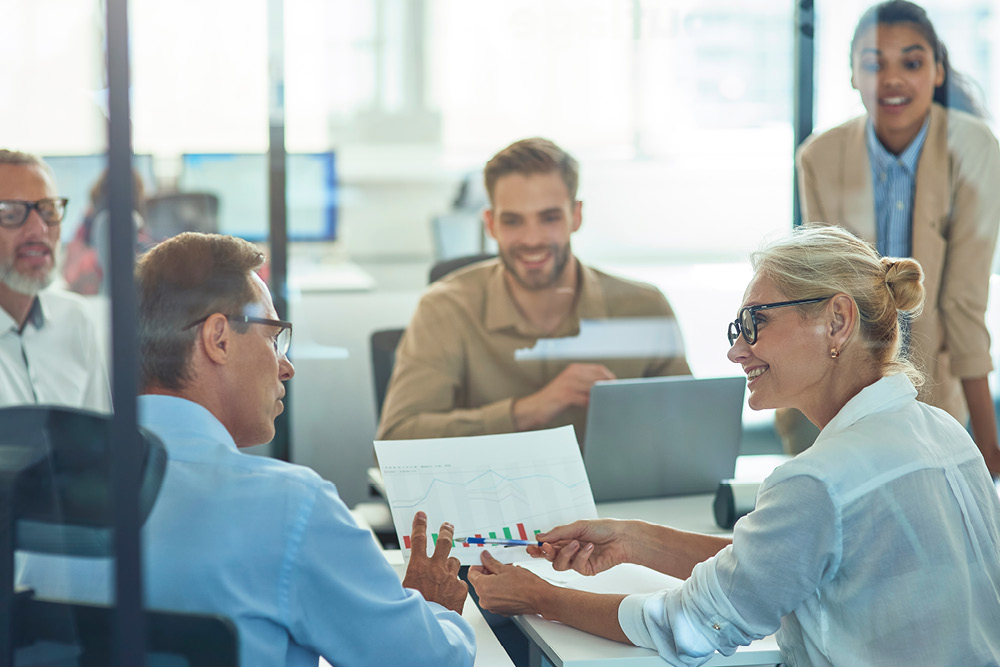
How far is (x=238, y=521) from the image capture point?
1.15 metres

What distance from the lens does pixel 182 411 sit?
1224 millimetres

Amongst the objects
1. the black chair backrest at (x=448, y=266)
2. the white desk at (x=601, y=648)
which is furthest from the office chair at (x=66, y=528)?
the black chair backrest at (x=448, y=266)

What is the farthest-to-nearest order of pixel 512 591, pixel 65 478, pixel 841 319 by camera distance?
pixel 512 591 < pixel 841 319 < pixel 65 478

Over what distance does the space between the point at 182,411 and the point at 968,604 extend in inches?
39.3

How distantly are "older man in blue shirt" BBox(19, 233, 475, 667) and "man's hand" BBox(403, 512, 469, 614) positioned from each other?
10 cm

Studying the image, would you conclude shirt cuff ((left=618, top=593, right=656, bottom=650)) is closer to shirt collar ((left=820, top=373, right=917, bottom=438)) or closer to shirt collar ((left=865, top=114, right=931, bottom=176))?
shirt collar ((left=820, top=373, right=917, bottom=438))

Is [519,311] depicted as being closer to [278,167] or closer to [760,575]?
[278,167]

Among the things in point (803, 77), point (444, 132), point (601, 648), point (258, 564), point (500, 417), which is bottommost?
point (601, 648)

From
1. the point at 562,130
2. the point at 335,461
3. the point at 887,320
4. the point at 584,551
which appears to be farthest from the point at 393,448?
the point at 562,130

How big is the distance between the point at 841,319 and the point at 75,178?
1.08 metres

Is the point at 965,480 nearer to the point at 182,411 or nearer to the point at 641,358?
the point at 182,411

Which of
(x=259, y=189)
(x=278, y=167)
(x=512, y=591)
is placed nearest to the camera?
(x=512, y=591)

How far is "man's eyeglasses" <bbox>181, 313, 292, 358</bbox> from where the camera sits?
1.29 meters

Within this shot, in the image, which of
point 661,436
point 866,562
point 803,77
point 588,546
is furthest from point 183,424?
point 803,77
